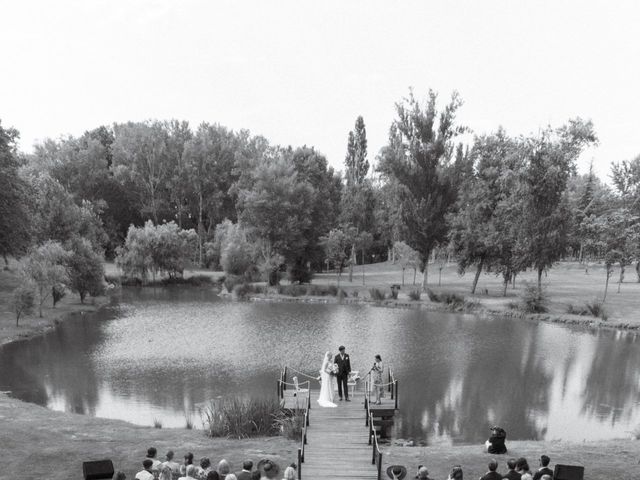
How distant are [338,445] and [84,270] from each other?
36936 millimetres

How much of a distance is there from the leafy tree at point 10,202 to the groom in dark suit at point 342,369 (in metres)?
23.2

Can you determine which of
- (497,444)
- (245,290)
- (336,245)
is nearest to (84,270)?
(245,290)

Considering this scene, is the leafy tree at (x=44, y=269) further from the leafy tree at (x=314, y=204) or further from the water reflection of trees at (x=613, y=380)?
the water reflection of trees at (x=613, y=380)

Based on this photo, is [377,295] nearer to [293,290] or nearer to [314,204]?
[293,290]

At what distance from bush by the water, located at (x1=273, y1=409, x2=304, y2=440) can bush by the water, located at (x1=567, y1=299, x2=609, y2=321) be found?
1299 inches

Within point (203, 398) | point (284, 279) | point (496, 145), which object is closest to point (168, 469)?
point (203, 398)

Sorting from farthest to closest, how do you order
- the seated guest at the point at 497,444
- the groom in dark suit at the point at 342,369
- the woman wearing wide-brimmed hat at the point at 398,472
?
the groom in dark suit at the point at 342,369 < the seated guest at the point at 497,444 < the woman wearing wide-brimmed hat at the point at 398,472

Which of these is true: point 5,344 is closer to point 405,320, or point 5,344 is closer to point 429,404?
point 429,404

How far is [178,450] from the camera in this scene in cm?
1533

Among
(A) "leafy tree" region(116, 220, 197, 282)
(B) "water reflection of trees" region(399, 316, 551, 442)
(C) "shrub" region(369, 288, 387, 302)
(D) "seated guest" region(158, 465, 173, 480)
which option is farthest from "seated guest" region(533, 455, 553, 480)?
(A) "leafy tree" region(116, 220, 197, 282)

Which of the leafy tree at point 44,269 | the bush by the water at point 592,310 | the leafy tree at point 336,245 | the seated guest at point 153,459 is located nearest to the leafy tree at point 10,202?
the leafy tree at point 44,269

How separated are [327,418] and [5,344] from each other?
2417cm

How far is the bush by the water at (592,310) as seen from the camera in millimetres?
43844

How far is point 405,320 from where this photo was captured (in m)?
43.7
